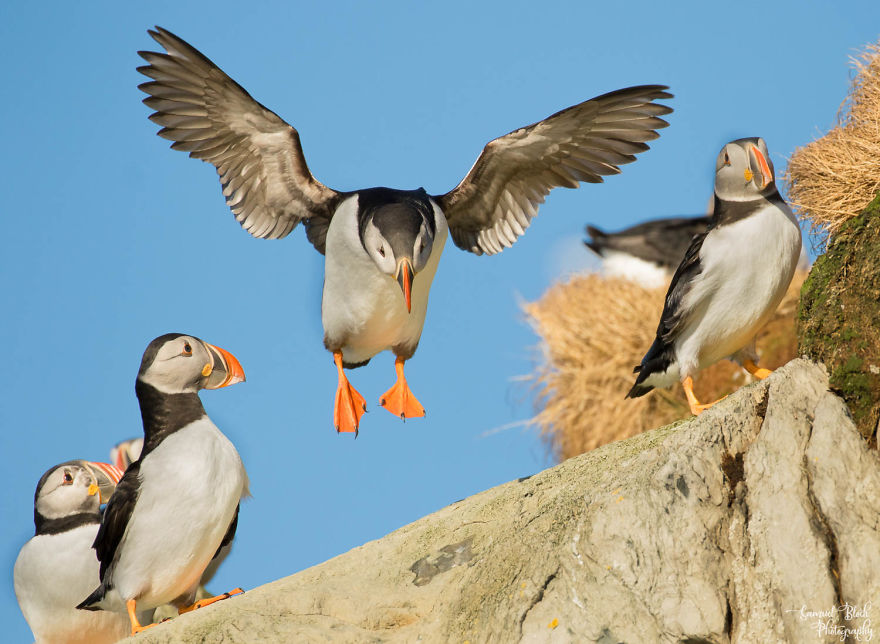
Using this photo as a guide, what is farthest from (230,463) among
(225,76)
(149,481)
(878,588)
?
(878,588)

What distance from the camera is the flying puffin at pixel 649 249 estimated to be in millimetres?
14440

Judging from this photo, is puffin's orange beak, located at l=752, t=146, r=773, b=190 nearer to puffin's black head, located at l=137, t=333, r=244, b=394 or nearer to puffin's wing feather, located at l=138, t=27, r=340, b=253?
puffin's wing feather, located at l=138, t=27, r=340, b=253

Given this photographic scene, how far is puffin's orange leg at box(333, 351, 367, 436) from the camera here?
25.4ft

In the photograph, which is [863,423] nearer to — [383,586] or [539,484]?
[539,484]

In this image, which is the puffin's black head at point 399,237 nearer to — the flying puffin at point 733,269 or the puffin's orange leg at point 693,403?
the flying puffin at point 733,269

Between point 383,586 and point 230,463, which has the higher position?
point 230,463

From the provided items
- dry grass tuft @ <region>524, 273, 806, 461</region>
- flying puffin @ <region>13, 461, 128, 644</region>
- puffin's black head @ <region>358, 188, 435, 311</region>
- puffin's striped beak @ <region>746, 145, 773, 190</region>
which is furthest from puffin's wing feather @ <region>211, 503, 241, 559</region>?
dry grass tuft @ <region>524, 273, 806, 461</region>

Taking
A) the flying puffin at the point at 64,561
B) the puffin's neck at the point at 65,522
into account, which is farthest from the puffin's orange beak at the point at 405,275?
the puffin's neck at the point at 65,522

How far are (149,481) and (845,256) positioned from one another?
3.71 meters

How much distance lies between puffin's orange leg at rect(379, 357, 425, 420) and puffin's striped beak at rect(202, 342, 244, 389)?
1810 millimetres

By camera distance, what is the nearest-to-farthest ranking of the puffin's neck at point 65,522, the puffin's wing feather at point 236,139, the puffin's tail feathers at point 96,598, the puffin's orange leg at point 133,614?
the puffin's orange leg at point 133,614, the puffin's tail feathers at point 96,598, the puffin's neck at point 65,522, the puffin's wing feather at point 236,139

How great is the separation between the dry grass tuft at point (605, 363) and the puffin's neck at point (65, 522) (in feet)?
24.5

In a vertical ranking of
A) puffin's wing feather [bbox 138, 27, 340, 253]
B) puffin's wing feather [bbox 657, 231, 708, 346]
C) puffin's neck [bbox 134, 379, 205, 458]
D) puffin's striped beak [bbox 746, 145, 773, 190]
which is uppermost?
puffin's wing feather [bbox 138, 27, 340, 253]

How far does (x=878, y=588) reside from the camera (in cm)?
422
